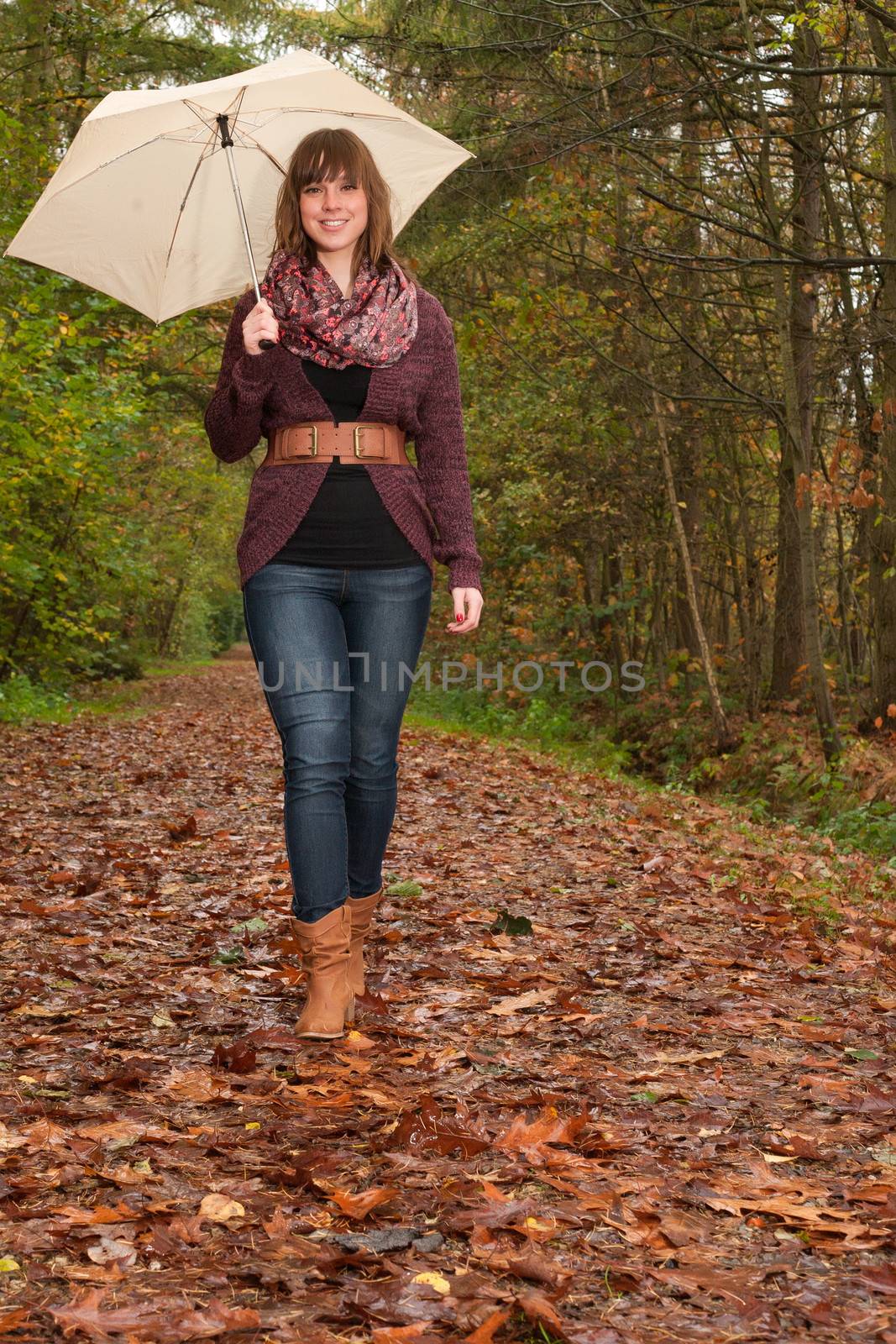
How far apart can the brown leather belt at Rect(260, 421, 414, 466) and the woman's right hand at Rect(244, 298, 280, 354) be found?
25 cm

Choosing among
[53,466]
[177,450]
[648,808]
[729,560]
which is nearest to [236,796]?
[648,808]

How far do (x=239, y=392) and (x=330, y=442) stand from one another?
0.28 m

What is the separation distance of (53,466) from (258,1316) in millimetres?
11246

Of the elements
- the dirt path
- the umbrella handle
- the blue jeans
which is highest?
the umbrella handle

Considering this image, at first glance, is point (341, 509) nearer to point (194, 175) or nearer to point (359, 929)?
point (359, 929)

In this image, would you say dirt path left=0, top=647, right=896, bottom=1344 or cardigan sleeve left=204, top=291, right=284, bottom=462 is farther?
cardigan sleeve left=204, top=291, right=284, bottom=462

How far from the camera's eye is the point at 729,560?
17422mm

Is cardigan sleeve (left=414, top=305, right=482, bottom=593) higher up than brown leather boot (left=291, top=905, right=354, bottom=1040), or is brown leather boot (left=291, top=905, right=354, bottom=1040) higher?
cardigan sleeve (left=414, top=305, right=482, bottom=593)

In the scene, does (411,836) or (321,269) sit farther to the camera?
(411,836)

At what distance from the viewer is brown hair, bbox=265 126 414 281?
362 centimetres

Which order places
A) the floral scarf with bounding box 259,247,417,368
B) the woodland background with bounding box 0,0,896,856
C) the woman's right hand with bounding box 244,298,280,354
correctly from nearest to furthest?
the woman's right hand with bounding box 244,298,280,354, the floral scarf with bounding box 259,247,417,368, the woodland background with bounding box 0,0,896,856

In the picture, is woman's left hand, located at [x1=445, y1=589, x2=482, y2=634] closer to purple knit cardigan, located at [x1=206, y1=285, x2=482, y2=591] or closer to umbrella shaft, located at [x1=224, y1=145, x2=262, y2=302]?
purple knit cardigan, located at [x1=206, y1=285, x2=482, y2=591]

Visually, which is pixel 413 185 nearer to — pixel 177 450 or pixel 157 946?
pixel 157 946

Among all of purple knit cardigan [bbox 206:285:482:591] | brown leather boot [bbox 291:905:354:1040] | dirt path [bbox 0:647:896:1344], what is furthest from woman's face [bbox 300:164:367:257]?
dirt path [bbox 0:647:896:1344]
